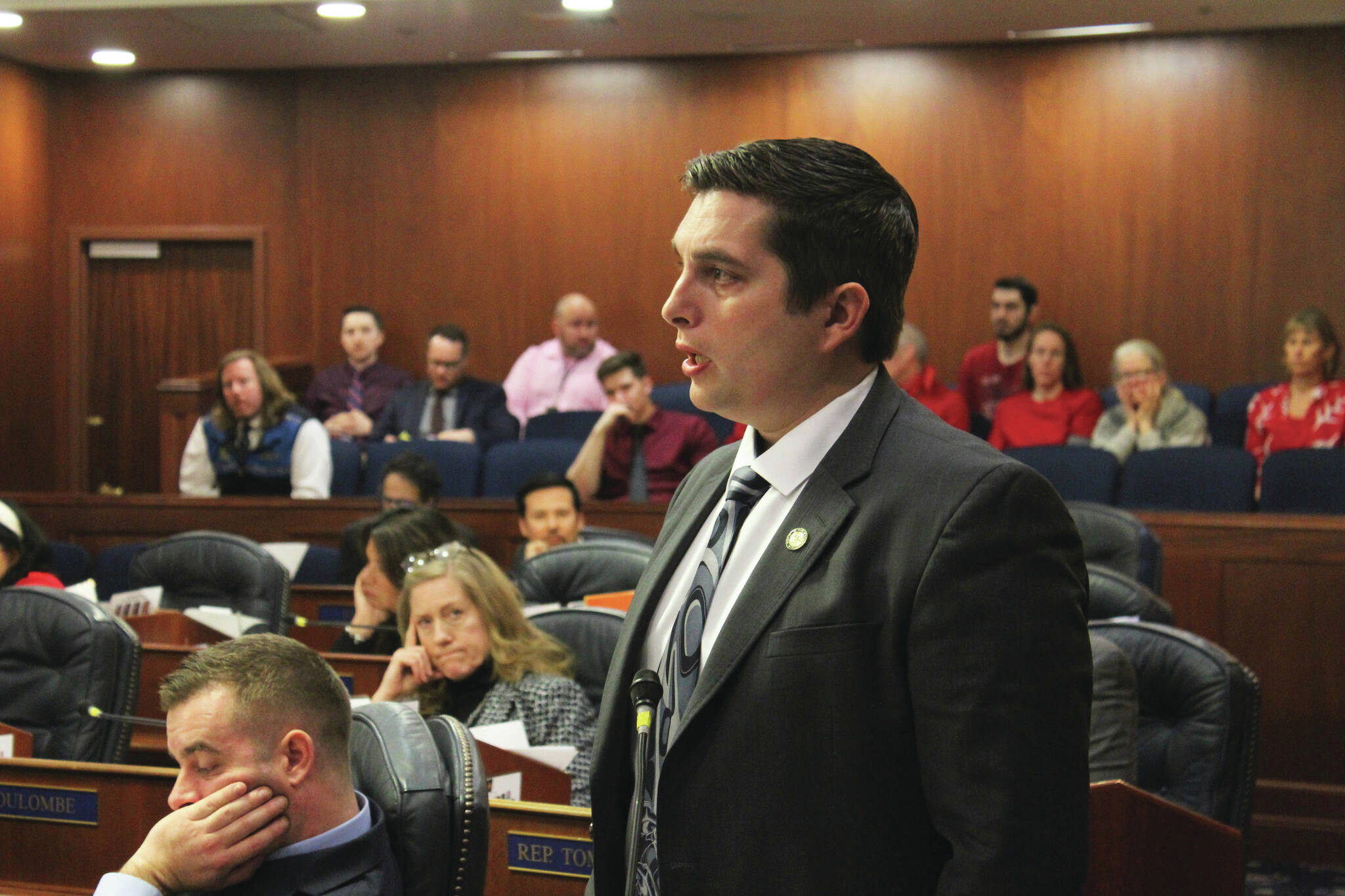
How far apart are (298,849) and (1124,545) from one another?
294 centimetres

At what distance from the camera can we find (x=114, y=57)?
7.84 m

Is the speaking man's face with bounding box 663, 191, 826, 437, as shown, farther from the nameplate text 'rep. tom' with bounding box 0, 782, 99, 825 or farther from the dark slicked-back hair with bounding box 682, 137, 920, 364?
the nameplate text 'rep. tom' with bounding box 0, 782, 99, 825

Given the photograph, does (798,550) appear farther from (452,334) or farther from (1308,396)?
(452,334)

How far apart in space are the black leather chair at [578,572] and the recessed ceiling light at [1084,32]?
4.60 meters

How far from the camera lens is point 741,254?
111 centimetres

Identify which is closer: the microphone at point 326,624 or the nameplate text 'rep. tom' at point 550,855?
the nameplate text 'rep. tom' at point 550,855

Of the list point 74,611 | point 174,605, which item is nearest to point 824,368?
point 74,611

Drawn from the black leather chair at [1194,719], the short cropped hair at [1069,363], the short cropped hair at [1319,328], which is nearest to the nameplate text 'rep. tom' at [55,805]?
the black leather chair at [1194,719]

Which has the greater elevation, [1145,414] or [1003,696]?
[1145,414]

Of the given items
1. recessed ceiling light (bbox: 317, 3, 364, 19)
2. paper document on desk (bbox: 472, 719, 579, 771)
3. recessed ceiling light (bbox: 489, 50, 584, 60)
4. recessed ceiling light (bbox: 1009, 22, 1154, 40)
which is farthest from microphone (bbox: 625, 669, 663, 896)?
recessed ceiling light (bbox: 489, 50, 584, 60)

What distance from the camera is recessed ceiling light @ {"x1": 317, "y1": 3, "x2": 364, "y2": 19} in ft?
21.9

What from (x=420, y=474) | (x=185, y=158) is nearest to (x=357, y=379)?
(x=185, y=158)

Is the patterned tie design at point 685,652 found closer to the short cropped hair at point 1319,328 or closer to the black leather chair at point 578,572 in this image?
the black leather chair at point 578,572

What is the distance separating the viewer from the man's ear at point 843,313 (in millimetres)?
1106
